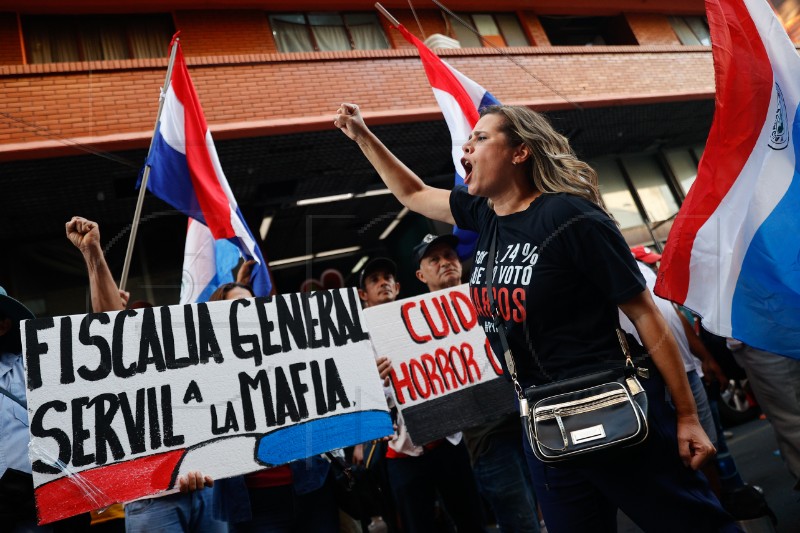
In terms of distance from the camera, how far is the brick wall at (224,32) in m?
8.98

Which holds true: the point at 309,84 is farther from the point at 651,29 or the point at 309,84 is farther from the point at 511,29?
the point at 651,29

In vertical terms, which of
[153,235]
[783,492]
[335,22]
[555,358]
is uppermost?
[335,22]

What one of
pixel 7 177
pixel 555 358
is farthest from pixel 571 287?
pixel 7 177

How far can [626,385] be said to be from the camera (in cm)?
146

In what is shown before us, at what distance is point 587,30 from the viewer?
12805 mm

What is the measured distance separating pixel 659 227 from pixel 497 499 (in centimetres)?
1058

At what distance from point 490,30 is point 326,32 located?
3.55 m

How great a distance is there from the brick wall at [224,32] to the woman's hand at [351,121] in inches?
304

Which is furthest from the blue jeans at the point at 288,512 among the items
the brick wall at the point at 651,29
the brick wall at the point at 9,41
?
the brick wall at the point at 651,29

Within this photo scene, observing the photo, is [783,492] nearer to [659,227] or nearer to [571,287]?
[571,287]

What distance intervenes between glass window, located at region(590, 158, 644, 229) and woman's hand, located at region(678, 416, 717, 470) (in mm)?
10635

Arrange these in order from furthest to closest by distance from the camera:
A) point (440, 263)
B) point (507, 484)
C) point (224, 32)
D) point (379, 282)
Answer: point (224, 32)
point (379, 282)
point (440, 263)
point (507, 484)

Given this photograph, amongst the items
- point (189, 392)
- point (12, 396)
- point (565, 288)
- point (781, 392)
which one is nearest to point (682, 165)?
point (781, 392)

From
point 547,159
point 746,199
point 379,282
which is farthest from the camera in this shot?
point 379,282
